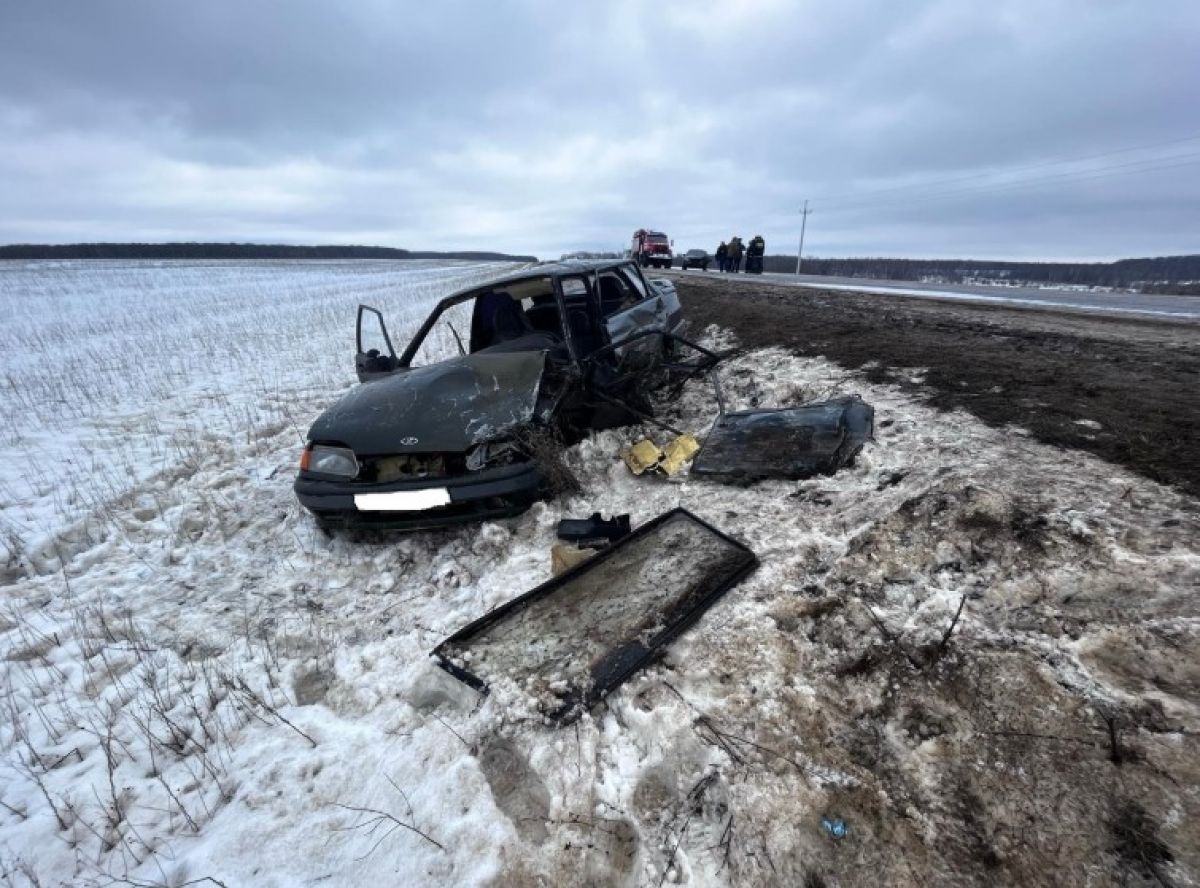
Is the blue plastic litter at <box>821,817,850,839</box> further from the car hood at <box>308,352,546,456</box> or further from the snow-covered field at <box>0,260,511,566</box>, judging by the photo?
the snow-covered field at <box>0,260,511,566</box>

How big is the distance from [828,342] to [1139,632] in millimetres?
4935

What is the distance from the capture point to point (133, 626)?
107 inches

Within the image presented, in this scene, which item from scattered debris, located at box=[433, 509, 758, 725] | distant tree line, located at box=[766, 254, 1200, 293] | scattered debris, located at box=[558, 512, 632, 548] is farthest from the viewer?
distant tree line, located at box=[766, 254, 1200, 293]

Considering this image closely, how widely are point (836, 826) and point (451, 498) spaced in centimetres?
238

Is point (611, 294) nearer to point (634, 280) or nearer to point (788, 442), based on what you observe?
point (634, 280)

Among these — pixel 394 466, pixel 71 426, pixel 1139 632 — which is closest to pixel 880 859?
pixel 1139 632

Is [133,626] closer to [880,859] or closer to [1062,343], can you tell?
[880,859]

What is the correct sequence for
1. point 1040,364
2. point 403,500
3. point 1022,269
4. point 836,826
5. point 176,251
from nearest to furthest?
point 836,826 < point 403,500 < point 1040,364 < point 1022,269 < point 176,251

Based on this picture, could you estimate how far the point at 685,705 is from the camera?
191 cm

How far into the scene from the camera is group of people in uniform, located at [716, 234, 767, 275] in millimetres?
23891

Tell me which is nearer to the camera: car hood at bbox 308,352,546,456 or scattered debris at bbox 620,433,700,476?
car hood at bbox 308,352,546,456

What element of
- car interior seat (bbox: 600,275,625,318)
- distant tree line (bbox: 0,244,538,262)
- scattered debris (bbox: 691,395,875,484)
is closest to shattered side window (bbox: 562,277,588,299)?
→ car interior seat (bbox: 600,275,625,318)

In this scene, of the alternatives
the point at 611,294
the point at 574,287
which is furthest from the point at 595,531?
the point at 611,294

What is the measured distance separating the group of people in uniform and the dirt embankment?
15868 mm
